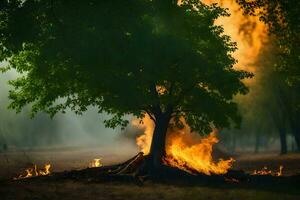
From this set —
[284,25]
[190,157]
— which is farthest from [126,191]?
[284,25]

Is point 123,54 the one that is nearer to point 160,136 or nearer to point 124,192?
point 160,136

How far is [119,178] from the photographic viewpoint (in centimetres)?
2566

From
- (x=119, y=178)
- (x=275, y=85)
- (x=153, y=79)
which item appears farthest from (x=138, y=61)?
(x=275, y=85)

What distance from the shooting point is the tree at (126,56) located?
22.4 metres

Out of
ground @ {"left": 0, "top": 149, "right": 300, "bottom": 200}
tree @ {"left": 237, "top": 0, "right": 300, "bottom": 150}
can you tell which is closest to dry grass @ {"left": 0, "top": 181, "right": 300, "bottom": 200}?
ground @ {"left": 0, "top": 149, "right": 300, "bottom": 200}

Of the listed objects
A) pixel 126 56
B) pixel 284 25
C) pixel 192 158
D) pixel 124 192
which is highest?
pixel 284 25

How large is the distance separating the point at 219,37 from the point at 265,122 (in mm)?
42236

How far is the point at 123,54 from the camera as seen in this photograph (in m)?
23.8

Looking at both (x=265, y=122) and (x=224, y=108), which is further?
(x=265, y=122)

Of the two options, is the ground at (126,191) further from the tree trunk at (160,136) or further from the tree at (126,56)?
the tree at (126,56)

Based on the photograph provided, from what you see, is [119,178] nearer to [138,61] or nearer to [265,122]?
[138,61]

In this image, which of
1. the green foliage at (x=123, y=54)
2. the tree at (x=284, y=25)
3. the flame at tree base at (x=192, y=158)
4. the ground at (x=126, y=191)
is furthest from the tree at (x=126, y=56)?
the ground at (x=126, y=191)

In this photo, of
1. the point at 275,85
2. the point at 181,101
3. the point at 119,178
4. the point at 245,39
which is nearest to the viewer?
the point at 119,178

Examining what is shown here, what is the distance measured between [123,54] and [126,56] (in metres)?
0.20
